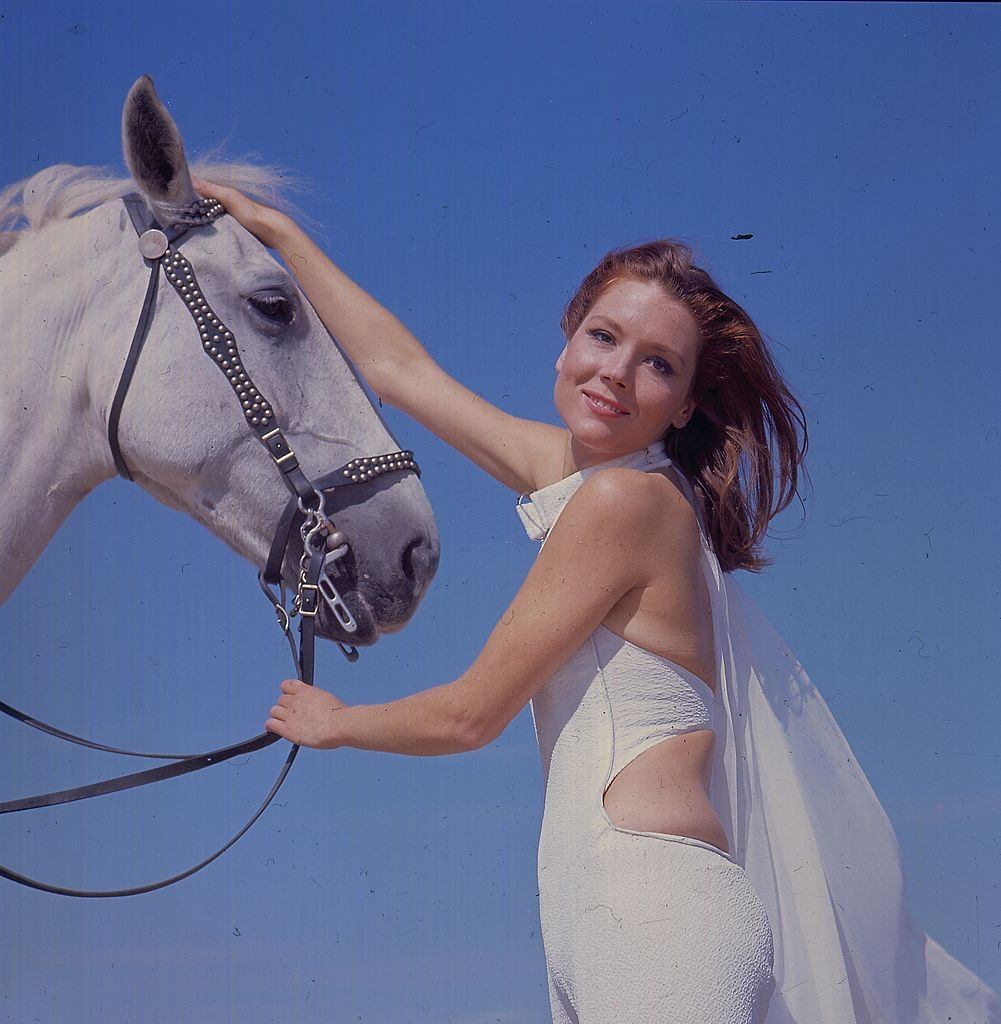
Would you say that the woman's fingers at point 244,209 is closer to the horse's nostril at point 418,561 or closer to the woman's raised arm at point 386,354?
the woman's raised arm at point 386,354

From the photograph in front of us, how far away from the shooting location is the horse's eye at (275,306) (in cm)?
223

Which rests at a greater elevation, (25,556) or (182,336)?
(182,336)

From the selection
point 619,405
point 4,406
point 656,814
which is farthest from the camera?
point 4,406

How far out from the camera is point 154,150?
86.7 inches

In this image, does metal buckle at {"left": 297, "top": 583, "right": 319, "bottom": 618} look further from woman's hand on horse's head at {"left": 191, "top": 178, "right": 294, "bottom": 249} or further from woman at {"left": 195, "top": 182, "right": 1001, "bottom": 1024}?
woman's hand on horse's head at {"left": 191, "top": 178, "right": 294, "bottom": 249}

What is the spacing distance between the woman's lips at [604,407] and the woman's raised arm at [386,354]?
38 centimetres

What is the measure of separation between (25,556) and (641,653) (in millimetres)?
1210

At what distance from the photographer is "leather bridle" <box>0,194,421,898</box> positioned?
2.09 metres

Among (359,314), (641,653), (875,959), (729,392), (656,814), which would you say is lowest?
(875,959)

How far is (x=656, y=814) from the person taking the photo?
1598mm

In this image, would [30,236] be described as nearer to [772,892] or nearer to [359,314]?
[359,314]

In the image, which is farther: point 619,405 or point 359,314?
point 359,314

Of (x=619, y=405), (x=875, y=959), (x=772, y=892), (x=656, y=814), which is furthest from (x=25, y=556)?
(x=875, y=959)

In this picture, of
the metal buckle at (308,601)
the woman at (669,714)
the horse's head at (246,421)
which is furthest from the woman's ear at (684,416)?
the metal buckle at (308,601)
